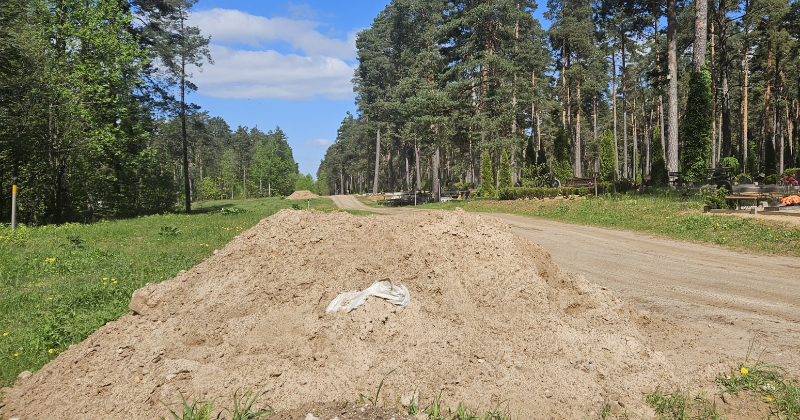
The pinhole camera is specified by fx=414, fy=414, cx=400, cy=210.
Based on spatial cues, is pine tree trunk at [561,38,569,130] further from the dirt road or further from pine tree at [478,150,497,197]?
Answer: the dirt road

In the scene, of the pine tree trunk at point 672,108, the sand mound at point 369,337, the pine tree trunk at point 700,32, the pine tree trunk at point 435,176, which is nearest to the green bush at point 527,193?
the pine tree trunk at point 672,108

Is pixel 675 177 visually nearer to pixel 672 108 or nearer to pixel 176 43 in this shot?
pixel 672 108

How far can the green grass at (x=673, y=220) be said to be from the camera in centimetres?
970

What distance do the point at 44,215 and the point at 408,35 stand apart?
118 feet

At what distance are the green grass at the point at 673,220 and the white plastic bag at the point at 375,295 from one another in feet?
30.8

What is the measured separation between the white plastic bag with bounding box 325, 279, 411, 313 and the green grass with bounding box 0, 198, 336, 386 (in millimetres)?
3007

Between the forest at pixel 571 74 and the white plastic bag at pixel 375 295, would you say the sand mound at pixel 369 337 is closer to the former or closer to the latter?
the white plastic bag at pixel 375 295

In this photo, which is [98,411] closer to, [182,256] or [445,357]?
[445,357]

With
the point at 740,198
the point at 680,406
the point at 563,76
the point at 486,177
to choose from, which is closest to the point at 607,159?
the point at 486,177

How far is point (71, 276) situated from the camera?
7324mm

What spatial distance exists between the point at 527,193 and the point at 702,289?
17687mm

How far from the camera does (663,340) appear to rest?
4320 mm

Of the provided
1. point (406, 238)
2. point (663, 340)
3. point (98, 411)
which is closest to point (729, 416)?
point (663, 340)

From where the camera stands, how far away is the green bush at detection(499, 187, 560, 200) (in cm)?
2302
